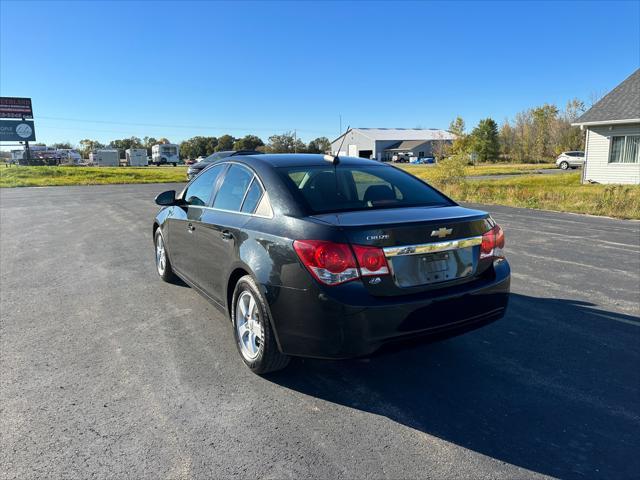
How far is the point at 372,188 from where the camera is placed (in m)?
3.81

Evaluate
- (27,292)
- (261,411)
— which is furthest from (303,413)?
(27,292)

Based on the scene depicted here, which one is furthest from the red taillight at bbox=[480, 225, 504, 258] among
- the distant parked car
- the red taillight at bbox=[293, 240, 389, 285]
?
the distant parked car

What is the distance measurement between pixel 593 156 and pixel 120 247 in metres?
21.6

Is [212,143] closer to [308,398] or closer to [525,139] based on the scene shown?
[525,139]

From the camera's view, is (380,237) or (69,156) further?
(69,156)

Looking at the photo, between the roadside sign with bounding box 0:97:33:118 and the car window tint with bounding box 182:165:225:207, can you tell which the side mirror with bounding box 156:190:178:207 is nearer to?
the car window tint with bounding box 182:165:225:207

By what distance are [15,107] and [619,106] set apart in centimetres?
5336

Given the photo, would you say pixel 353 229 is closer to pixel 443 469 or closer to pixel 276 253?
pixel 276 253

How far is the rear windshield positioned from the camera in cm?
342

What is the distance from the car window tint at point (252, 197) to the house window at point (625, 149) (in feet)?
71.3

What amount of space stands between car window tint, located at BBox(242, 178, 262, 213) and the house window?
21.7 meters

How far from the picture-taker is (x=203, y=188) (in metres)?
4.78

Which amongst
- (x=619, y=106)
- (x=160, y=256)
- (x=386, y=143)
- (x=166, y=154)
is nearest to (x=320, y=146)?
(x=386, y=143)

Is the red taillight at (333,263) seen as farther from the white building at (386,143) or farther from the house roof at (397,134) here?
the house roof at (397,134)
